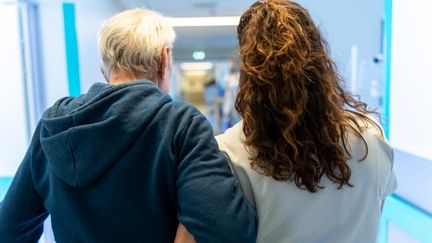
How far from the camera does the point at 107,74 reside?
34.0 inches

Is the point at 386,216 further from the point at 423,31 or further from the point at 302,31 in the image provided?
the point at 302,31

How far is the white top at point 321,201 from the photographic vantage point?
0.74 metres

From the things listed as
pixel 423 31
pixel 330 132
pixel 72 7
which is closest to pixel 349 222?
pixel 330 132

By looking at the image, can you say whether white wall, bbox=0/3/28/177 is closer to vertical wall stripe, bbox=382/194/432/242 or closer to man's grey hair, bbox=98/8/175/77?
man's grey hair, bbox=98/8/175/77

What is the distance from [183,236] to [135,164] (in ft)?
0.65

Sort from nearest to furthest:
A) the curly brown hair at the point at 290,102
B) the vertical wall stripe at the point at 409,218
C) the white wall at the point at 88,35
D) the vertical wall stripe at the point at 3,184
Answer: the curly brown hair at the point at 290,102, the vertical wall stripe at the point at 409,218, the vertical wall stripe at the point at 3,184, the white wall at the point at 88,35

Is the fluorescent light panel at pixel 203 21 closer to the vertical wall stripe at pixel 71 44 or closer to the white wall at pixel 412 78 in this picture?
the vertical wall stripe at pixel 71 44

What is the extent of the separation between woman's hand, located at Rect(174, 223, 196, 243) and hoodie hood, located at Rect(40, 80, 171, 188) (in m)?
0.21

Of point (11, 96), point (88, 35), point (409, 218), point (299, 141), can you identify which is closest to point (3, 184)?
point (11, 96)

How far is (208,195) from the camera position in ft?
2.33

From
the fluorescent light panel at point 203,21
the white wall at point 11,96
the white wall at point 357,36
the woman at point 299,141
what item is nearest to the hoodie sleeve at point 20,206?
the woman at point 299,141

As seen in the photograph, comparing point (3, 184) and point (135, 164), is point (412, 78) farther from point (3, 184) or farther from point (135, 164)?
point (3, 184)

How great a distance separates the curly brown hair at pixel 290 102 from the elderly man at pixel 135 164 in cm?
11

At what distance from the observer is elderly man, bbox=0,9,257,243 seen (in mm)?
714
